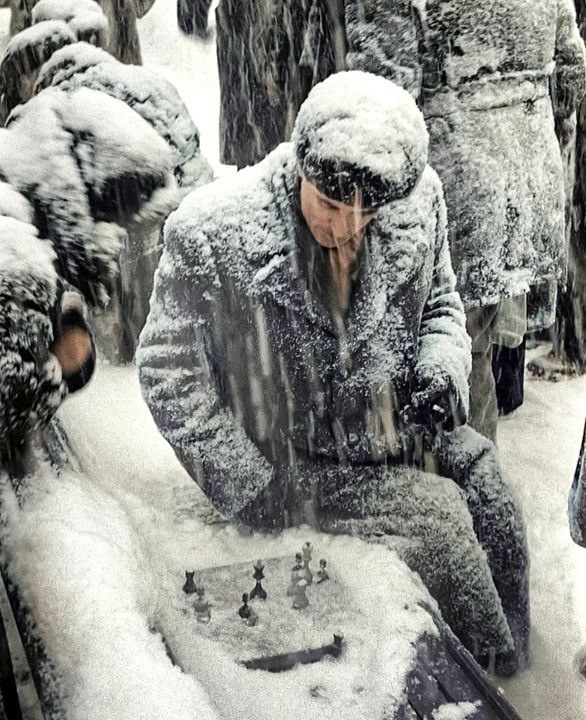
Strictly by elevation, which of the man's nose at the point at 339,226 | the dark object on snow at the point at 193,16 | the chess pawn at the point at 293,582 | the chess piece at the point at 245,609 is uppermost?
the man's nose at the point at 339,226

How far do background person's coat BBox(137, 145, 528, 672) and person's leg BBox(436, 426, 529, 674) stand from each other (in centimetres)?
15

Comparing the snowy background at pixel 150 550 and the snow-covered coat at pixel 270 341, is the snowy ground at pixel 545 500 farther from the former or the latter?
the snow-covered coat at pixel 270 341

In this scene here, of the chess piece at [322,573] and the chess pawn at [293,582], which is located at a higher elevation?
the chess pawn at [293,582]

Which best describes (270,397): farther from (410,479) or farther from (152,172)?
(152,172)

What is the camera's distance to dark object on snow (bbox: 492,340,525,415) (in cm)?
395

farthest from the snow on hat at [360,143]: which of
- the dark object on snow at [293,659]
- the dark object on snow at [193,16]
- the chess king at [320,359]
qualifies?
the dark object on snow at [193,16]

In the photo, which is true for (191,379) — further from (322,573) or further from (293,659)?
(293,659)

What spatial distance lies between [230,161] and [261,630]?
3.08 m

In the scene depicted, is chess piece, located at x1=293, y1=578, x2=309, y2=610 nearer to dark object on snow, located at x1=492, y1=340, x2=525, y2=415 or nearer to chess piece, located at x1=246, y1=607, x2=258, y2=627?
chess piece, located at x1=246, y1=607, x2=258, y2=627

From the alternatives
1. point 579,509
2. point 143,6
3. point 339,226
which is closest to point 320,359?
point 339,226

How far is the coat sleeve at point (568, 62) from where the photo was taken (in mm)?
2826

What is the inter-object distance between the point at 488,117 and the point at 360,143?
101cm

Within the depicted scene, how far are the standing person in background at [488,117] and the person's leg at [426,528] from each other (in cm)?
82

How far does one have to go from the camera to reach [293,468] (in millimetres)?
2160
